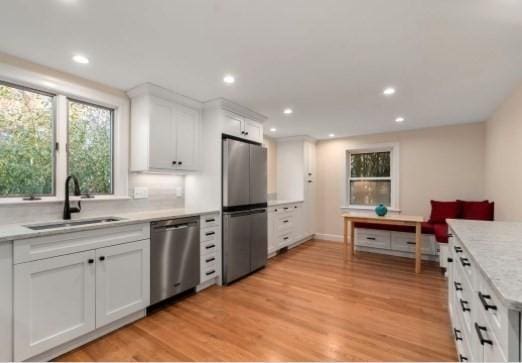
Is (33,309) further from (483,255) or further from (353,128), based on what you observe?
(353,128)

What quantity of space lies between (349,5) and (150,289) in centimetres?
272

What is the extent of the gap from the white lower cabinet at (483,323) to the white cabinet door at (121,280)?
2.36m

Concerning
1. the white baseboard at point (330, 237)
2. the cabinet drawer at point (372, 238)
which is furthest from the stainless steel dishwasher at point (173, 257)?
the white baseboard at point (330, 237)

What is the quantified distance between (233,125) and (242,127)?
18 cm

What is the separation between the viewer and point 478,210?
370cm

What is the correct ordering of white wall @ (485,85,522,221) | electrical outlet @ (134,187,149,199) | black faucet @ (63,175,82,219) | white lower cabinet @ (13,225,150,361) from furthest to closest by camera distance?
electrical outlet @ (134,187,149,199)
white wall @ (485,85,522,221)
black faucet @ (63,175,82,219)
white lower cabinet @ (13,225,150,361)

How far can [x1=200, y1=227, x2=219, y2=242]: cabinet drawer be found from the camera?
2.92 meters

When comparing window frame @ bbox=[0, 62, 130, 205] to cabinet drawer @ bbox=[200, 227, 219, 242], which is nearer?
window frame @ bbox=[0, 62, 130, 205]

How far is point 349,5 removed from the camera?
1493 mm

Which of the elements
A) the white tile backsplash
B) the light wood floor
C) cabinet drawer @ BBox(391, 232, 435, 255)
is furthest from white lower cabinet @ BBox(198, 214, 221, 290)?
cabinet drawer @ BBox(391, 232, 435, 255)

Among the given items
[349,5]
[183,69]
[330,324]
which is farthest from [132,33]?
[330,324]

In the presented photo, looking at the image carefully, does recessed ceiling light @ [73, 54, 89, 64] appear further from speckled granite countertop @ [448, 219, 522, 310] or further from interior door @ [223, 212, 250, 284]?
speckled granite countertop @ [448, 219, 522, 310]

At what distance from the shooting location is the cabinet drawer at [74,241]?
1642mm

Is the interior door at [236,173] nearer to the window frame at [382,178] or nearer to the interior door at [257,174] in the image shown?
the interior door at [257,174]
